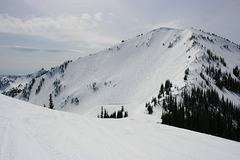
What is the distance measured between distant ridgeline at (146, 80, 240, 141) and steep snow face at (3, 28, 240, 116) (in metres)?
8.86

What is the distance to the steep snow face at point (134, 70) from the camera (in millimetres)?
101988

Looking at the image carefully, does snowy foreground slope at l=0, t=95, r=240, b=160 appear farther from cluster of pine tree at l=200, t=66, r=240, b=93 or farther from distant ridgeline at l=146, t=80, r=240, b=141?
cluster of pine tree at l=200, t=66, r=240, b=93

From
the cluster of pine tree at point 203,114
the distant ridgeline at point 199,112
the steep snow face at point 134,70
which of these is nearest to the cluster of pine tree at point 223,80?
the steep snow face at point 134,70

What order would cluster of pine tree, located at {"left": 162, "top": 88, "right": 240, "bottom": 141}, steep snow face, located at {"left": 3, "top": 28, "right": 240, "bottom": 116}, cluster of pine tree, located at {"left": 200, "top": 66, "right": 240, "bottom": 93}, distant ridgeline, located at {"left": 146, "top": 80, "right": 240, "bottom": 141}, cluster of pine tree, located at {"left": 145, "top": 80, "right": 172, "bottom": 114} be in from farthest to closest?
steep snow face, located at {"left": 3, "top": 28, "right": 240, "bottom": 116} → cluster of pine tree, located at {"left": 200, "top": 66, "right": 240, "bottom": 93} → cluster of pine tree, located at {"left": 145, "top": 80, "right": 172, "bottom": 114} → distant ridgeline, located at {"left": 146, "top": 80, "right": 240, "bottom": 141} → cluster of pine tree, located at {"left": 162, "top": 88, "right": 240, "bottom": 141}

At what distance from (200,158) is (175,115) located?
41.8 metres

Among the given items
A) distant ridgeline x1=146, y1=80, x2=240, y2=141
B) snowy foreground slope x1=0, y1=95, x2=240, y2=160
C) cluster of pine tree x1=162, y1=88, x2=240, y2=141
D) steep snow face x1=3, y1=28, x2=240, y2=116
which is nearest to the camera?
snowy foreground slope x1=0, y1=95, x2=240, y2=160

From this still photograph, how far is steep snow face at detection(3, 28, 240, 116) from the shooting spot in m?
102

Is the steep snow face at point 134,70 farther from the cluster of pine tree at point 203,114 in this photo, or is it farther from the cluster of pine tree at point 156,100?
the cluster of pine tree at point 203,114

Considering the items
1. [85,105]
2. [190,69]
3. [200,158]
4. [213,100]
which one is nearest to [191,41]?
[190,69]

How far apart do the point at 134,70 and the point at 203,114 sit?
10126 cm

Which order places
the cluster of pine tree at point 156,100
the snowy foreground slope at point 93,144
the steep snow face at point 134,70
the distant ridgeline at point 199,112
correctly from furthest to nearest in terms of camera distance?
the steep snow face at point 134,70
the cluster of pine tree at point 156,100
the distant ridgeline at point 199,112
the snowy foreground slope at point 93,144

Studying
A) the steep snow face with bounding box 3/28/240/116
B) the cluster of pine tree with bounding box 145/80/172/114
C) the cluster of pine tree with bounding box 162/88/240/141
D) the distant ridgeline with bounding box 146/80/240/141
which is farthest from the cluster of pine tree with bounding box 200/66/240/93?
the cluster of pine tree with bounding box 145/80/172/114

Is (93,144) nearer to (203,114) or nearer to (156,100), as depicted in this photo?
(203,114)

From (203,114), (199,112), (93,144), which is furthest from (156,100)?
(93,144)
